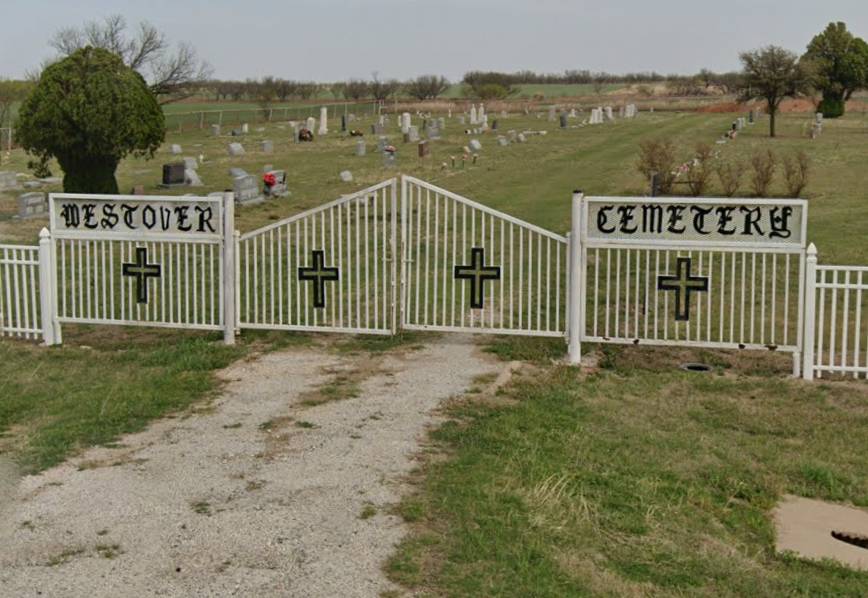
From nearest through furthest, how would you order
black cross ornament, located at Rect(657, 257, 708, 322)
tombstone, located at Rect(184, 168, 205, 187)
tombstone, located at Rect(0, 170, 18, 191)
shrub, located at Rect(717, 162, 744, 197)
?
black cross ornament, located at Rect(657, 257, 708, 322) → shrub, located at Rect(717, 162, 744, 197) → tombstone, located at Rect(0, 170, 18, 191) → tombstone, located at Rect(184, 168, 205, 187)

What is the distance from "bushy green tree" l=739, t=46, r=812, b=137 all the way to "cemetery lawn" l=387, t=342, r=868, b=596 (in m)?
36.9

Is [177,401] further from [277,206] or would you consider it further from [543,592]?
[277,206]

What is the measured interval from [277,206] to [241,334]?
541 inches

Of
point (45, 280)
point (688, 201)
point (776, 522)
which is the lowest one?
point (776, 522)

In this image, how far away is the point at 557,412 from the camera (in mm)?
8523

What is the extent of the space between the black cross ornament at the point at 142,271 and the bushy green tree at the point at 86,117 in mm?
11871

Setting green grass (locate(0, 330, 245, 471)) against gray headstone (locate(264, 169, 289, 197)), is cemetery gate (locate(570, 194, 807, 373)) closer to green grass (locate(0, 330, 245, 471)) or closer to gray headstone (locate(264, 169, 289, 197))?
green grass (locate(0, 330, 245, 471))

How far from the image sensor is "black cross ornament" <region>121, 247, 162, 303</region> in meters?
11.3

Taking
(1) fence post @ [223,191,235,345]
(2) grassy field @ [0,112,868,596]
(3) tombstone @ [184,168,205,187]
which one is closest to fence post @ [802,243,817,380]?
(2) grassy field @ [0,112,868,596]

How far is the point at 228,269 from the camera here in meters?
10.9

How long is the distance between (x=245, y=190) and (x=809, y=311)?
678 inches

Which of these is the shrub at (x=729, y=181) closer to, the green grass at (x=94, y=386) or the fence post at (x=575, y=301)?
the fence post at (x=575, y=301)

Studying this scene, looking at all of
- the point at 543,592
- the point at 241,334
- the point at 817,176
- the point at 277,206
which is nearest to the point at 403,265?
the point at 241,334

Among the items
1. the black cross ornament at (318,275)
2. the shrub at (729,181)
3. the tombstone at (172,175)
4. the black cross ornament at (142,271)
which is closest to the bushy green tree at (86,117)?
the tombstone at (172,175)
